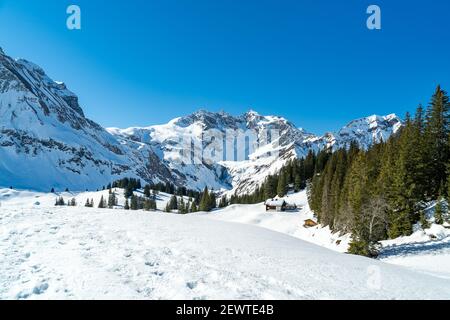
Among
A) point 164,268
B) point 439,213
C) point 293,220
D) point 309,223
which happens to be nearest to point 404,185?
point 439,213

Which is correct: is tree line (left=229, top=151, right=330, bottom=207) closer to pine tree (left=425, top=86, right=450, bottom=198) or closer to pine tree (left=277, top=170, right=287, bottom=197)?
pine tree (left=277, top=170, right=287, bottom=197)

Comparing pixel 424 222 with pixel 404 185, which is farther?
pixel 404 185

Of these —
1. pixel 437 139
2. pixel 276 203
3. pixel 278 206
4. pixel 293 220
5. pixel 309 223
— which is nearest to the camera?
pixel 437 139

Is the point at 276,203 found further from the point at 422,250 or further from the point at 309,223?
the point at 422,250

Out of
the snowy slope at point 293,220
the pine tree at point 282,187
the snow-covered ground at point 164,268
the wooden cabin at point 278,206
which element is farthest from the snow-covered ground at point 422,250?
the pine tree at point 282,187

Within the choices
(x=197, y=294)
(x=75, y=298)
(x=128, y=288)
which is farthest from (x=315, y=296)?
(x=75, y=298)

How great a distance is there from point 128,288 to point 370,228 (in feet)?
93.8

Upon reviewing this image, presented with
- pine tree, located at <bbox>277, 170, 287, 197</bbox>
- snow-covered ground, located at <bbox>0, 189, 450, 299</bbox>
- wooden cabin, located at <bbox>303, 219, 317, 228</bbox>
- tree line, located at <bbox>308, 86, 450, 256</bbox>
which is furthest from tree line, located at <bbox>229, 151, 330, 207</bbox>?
snow-covered ground, located at <bbox>0, 189, 450, 299</bbox>

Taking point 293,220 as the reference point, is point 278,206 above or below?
above

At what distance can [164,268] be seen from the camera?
11734 millimetres

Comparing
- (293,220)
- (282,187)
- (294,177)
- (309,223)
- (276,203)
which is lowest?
(293,220)

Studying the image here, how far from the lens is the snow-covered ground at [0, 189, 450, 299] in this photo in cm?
972

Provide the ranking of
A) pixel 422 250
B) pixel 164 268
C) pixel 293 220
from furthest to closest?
pixel 293 220, pixel 422 250, pixel 164 268

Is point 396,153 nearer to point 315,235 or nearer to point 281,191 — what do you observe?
point 315,235
